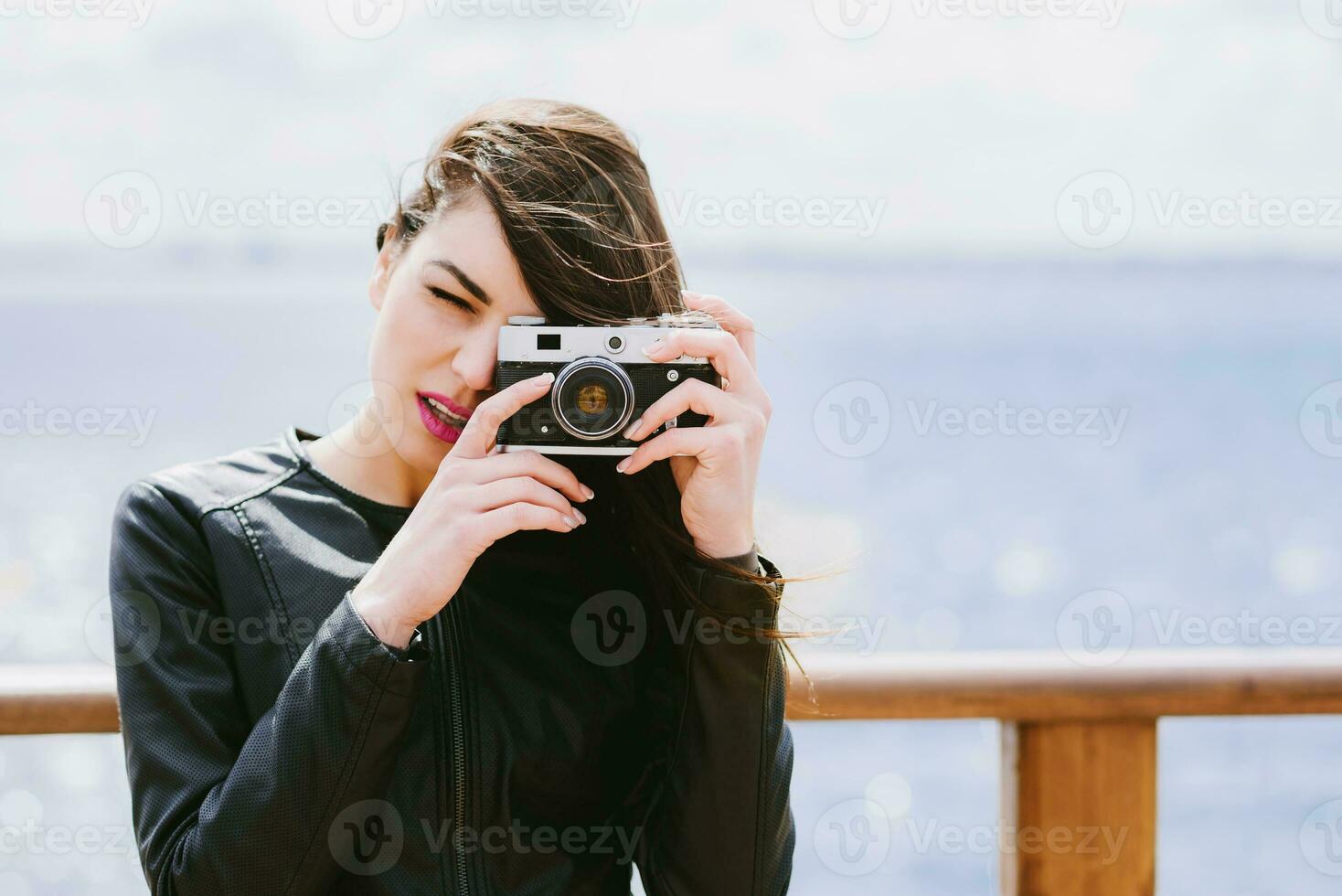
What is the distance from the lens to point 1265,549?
549 cm

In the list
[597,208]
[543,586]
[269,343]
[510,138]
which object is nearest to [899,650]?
[543,586]

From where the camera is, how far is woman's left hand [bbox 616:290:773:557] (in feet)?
3.21

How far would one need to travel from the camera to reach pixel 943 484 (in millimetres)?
5730

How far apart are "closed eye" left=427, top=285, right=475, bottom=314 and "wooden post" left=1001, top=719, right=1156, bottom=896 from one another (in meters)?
0.92

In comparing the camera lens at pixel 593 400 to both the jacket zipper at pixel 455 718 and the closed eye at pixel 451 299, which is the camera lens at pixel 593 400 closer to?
the closed eye at pixel 451 299

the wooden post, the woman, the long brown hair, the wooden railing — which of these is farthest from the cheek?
the wooden post

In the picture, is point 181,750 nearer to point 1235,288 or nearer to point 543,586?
point 543,586

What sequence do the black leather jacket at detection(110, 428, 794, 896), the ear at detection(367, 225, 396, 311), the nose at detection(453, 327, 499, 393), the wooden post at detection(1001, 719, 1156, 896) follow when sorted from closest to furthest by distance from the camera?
the black leather jacket at detection(110, 428, 794, 896)
the nose at detection(453, 327, 499, 393)
the ear at detection(367, 225, 396, 311)
the wooden post at detection(1001, 719, 1156, 896)

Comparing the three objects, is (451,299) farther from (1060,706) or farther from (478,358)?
(1060,706)

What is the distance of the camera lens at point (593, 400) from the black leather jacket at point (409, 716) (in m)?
0.19

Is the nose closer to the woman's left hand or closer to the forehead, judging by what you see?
the forehead

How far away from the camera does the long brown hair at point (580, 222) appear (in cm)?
104

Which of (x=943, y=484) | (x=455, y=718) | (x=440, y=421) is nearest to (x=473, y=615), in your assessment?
(x=455, y=718)

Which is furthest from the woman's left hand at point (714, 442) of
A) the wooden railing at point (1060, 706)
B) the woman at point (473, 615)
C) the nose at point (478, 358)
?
the wooden railing at point (1060, 706)
